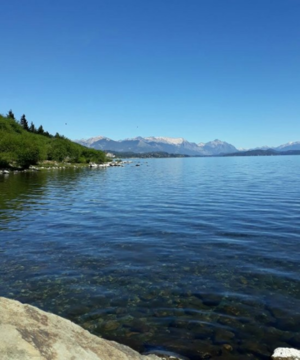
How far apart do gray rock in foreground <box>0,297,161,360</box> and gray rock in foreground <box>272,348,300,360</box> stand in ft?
14.4

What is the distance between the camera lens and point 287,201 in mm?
44500

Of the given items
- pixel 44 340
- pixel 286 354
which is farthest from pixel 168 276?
pixel 44 340

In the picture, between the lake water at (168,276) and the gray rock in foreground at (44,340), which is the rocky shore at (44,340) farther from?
the lake water at (168,276)

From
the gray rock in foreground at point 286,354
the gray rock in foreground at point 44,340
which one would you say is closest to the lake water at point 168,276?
the gray rock in foreground at point 286,354

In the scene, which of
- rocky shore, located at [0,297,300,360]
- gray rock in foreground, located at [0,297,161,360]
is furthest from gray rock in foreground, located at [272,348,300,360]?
gray rock in foreground, located at [0,297,161,360]

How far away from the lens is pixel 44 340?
701cm

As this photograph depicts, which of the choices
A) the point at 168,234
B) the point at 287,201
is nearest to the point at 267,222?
the point at 168,234

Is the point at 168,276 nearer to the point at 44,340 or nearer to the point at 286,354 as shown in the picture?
the point at 286,354

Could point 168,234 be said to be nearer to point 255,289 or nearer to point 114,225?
point 114,225

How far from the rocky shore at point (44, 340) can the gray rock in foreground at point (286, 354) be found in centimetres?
5

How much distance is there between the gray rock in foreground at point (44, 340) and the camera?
6.30 m

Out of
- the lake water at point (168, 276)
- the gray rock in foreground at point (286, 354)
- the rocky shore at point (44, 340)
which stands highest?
the rocky shore at point (44, 340)

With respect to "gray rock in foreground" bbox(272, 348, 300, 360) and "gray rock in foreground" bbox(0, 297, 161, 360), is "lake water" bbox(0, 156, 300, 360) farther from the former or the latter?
"gray rock in foreground" bbox(0, 297, 161, 360)

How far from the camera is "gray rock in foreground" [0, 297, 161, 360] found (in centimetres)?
630
